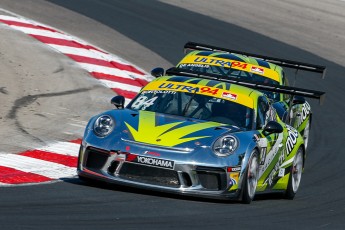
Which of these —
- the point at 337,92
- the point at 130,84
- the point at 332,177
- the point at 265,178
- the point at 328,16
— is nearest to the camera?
the point at 265,178

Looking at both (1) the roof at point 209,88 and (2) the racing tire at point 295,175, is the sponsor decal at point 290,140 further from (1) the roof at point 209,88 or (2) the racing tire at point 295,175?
(1) the roof at point 209,88

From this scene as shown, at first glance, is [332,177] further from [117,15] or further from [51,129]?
[117,15]

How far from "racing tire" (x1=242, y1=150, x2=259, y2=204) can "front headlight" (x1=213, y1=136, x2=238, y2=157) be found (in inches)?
9.1

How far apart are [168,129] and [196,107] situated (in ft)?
3.03

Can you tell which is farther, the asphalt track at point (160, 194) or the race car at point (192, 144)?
the race car at point (192, 144)

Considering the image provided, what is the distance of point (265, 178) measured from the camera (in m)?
11.8

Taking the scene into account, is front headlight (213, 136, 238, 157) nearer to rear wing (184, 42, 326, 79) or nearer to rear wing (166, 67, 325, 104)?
rear wing (166, 67, 325, 104)

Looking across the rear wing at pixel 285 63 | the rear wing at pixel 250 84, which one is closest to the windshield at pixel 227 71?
the rear wing at pixel 285 63

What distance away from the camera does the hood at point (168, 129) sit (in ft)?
35.6

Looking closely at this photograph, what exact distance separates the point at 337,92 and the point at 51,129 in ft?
26.1

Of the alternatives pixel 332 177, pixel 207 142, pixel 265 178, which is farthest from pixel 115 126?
pixel 332 177

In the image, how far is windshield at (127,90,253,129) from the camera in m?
11.8

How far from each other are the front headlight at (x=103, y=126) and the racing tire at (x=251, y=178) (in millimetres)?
1441

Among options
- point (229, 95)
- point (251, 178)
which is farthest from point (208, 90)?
point (251, 178)
